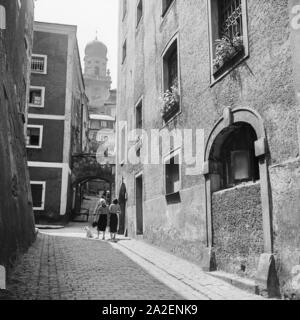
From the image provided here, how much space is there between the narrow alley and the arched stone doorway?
65cm

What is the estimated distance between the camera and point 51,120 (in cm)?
2412

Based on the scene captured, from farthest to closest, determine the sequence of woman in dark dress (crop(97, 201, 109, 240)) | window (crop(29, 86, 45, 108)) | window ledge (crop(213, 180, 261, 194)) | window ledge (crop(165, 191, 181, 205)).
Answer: window (crop(29, 86, 45, 108)) → woman in dark dress (crop(97, 201, 109, 240)) → window ledge (crop(165, 191, 181, 205)) → window ledge (crop(213, 180, 261, 194))

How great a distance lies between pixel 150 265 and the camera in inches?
327

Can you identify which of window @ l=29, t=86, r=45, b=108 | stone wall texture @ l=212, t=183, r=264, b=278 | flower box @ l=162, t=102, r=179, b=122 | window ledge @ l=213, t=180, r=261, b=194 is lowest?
stone wall texture @ l=212, t=183, r=264, b=278

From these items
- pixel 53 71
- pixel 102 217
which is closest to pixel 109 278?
pixel 102 217

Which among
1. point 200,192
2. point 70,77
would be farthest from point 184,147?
point 70,77

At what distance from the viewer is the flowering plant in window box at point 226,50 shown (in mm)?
6949

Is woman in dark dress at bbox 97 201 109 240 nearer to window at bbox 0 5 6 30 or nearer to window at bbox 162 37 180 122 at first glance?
window at bbox 162 37 180 122

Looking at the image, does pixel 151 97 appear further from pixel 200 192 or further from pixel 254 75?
pixel 254 75

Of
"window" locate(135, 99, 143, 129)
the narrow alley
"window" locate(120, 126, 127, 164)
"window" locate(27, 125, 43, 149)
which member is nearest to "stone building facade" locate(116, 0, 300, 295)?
the narrow alley

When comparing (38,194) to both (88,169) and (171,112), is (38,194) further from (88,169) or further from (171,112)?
(171,112)

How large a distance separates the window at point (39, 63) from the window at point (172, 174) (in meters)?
16.8

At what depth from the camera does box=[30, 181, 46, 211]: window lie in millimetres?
22617

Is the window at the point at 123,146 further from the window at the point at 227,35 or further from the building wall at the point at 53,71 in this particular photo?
the window at the point at 227,35
